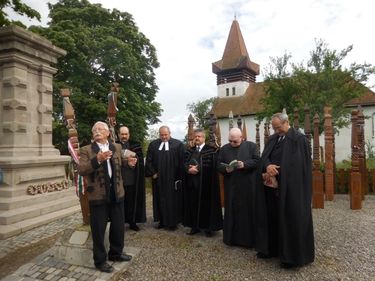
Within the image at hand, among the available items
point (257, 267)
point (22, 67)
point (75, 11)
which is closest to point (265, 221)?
point (257, 267)

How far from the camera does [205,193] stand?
19.4 feet

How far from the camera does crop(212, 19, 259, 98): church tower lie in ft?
150

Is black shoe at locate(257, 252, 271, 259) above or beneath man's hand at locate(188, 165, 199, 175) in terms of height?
beneath

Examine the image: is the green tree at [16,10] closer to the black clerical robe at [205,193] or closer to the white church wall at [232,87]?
the black clerical robe at [205,193]

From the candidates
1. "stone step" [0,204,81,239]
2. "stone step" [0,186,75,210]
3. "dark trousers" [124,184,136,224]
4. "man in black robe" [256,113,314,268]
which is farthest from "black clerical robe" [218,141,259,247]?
"stone step" [0,186,75,210]

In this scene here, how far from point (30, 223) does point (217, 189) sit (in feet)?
13.2

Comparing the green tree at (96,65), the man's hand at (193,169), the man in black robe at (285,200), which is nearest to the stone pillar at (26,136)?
the man's hand at (193,169)

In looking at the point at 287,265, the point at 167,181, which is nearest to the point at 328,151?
the point at 167,181

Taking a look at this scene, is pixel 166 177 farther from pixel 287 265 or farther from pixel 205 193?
pixel 287 265

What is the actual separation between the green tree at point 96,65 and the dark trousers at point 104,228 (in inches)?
563

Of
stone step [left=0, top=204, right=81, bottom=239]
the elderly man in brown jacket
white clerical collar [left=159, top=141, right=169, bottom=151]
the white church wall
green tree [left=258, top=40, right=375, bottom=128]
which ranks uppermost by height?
the white church wall

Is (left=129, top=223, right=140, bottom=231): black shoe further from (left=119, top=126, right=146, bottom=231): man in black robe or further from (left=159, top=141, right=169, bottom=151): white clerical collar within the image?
(left=159, top=141, right=169, bottom=151): white clerical collar

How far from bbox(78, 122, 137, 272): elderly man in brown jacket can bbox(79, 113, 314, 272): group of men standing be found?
0.01 meters

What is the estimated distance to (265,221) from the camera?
4609mm
